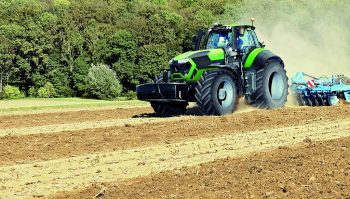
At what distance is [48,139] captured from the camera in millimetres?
10781

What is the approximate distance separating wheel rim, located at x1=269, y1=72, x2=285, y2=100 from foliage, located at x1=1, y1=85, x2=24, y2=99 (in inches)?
1211

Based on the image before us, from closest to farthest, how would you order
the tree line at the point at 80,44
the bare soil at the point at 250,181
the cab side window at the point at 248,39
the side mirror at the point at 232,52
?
1. the bare soil at the point at 250,181
2. the side mirror at the point at 232,52
3. the cab side window at the point at 248,39
4. the tree line at the point at 80,44

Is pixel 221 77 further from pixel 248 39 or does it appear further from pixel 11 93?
pixel 11 93

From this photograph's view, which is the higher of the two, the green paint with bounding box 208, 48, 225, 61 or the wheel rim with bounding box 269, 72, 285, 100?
the green paint with bounding box 208, 48, 225, 61

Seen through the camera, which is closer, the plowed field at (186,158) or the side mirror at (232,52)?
the plowed field at (186,158)

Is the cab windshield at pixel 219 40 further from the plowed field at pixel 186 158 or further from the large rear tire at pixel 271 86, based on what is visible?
the plowed field at pixel 186 158

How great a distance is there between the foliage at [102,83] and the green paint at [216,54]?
32.2 meters

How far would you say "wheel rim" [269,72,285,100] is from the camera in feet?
51.3

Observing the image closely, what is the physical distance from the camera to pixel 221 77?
45.6 ft

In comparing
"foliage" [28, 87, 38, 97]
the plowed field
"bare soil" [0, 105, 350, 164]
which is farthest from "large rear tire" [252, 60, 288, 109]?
"foliage" [28, 87, 38, 97]

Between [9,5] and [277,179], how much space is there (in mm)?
60471

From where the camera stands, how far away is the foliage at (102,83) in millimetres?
46469

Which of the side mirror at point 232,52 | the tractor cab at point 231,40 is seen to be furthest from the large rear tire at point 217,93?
the tractor cab at point 231,40

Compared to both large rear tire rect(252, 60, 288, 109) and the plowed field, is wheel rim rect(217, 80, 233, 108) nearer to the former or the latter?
the plowed field
